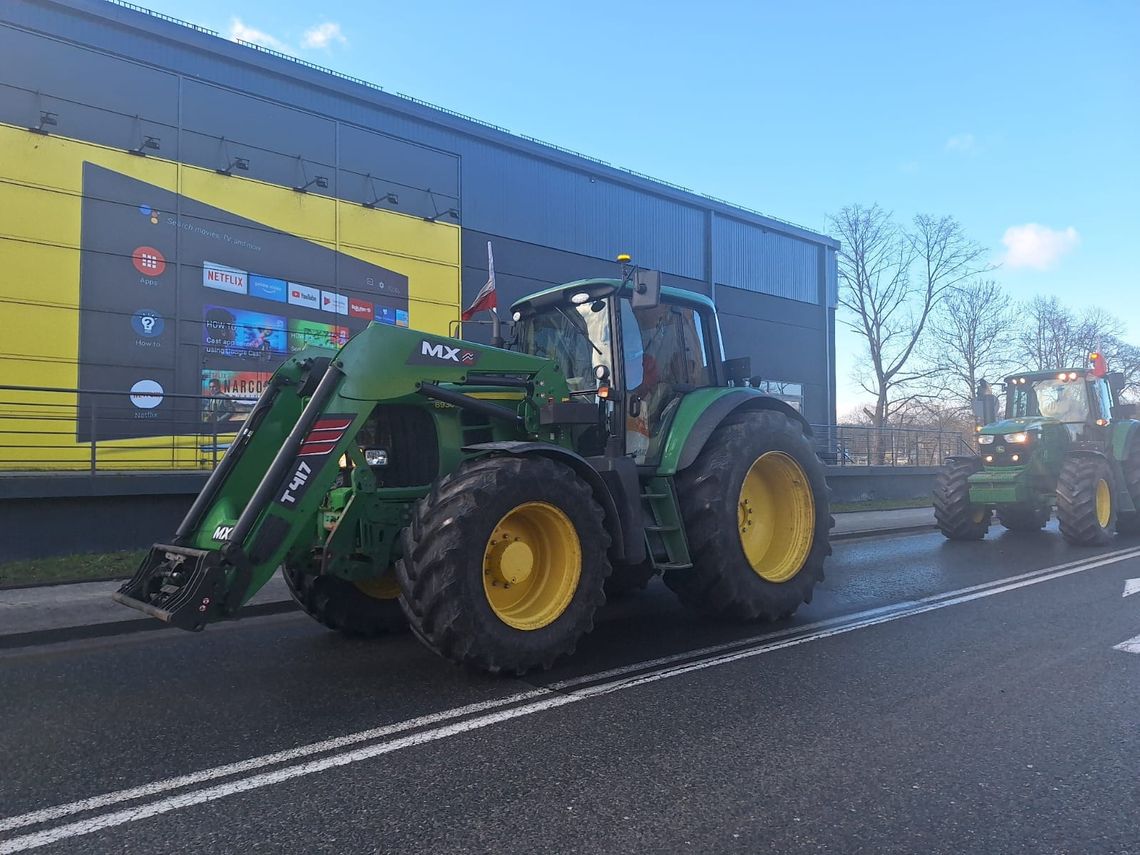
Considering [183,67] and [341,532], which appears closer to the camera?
[341,532]

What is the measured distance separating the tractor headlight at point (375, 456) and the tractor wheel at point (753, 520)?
2.25 m

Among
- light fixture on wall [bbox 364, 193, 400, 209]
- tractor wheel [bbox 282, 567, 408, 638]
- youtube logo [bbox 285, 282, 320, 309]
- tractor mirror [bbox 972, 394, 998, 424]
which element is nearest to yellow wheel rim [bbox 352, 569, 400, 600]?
tractor wheel [bbox 282, 567, 408, 638]

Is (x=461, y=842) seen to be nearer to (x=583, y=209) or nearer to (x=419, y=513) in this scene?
(x=419, y=513)

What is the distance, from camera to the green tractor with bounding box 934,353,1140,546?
11.4 m

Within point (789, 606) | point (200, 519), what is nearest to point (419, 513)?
point (200, 519)

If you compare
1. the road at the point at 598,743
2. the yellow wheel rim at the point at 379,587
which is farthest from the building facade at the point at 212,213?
the road at the point at 598,743

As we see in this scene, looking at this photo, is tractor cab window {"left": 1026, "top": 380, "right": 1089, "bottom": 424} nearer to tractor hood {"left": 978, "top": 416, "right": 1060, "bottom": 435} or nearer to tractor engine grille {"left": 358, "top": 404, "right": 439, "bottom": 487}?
tractor hood {"left": 978, "top": 416, "right": 1060, "bottom": 435}

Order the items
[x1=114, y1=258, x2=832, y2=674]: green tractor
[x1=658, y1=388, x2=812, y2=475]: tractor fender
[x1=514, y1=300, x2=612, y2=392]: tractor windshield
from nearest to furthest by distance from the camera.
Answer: [x1=114, y1=258, x2=832, y2=674]: green tractor, [x1=658, y1=388, x2=812, y2=475]: tractor fender, [x1=514, y1=300, x2=612, y2=392]: tractor windshield

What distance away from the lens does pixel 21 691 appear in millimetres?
4617

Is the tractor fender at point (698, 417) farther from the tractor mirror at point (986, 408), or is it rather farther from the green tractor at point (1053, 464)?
the tractor mirror at point (986, 408)

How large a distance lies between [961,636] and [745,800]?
3.51 metres

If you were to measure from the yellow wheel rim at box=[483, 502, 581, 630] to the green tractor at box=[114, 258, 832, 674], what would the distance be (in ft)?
0.04

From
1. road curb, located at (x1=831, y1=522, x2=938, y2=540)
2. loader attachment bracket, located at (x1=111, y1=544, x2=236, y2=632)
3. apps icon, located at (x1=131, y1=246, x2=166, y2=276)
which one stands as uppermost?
apps icon, located at (x1=131, y1=246, x2=166, y2=276)

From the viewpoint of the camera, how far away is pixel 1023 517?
41.8ft
